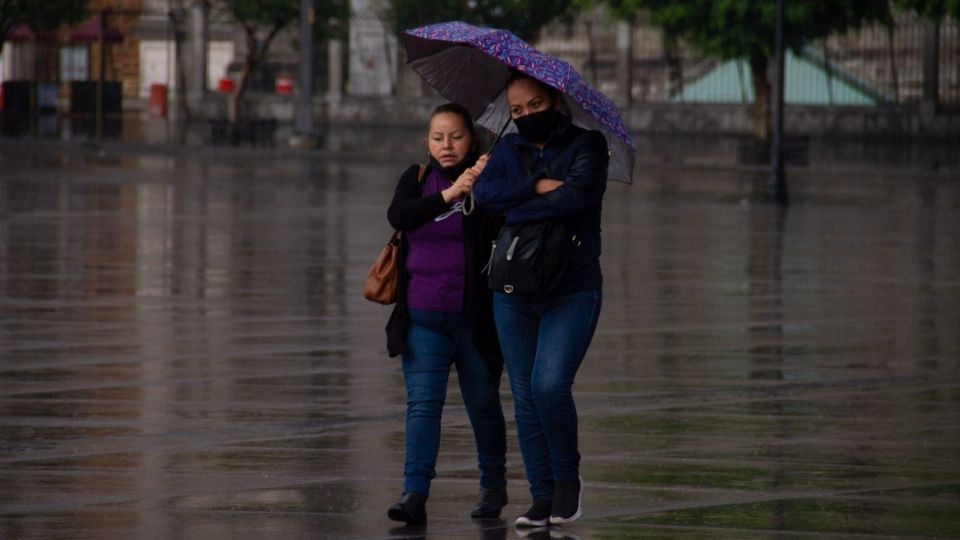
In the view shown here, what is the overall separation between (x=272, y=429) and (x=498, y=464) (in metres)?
2.37

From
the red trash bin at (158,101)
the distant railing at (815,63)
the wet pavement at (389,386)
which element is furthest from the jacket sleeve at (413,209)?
the red trash bin at (158,101)

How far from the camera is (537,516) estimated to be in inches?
302

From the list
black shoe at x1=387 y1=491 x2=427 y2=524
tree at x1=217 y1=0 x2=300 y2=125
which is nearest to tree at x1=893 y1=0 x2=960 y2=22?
tree at x1=217 y1=0 x2=300 y2=125

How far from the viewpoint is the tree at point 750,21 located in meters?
41.9

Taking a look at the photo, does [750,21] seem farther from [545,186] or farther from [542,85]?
[545,186]

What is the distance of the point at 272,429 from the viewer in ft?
32.9

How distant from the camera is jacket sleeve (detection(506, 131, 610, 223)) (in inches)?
292

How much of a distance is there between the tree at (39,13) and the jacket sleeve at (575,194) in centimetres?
4102

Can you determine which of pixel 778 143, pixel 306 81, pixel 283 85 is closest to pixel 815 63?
pixel 306 81

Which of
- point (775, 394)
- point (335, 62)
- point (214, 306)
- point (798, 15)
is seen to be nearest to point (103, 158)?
point (798, 15)

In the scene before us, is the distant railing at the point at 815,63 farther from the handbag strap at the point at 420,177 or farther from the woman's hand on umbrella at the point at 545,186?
the woman's hand on umbrella at the point at 545,186

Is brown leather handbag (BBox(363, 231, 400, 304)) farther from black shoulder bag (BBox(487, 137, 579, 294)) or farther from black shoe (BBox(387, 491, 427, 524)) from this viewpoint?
black shoe (BBox(387, 491, 427, 524))

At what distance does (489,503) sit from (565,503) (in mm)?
362

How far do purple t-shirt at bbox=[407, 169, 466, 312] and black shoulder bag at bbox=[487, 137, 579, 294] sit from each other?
29 cm
